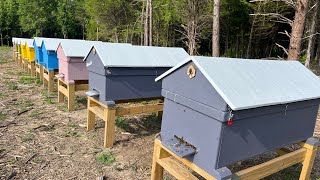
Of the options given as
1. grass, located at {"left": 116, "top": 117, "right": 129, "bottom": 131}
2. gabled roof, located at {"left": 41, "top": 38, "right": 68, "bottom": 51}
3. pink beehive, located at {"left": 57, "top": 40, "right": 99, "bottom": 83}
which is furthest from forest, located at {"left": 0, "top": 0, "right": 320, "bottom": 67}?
gabled roof, located at {"left": 41, "top": 38, "right": 68, "bottom": 51}

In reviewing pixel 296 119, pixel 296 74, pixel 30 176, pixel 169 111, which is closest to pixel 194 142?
pixel 169 111

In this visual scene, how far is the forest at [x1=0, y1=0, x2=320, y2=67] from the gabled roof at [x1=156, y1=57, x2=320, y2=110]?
11.8ft

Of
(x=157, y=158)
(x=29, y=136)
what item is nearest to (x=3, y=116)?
(x=29, y=136)

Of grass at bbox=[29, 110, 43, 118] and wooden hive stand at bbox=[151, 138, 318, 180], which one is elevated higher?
wooden hive stand at bbox=[151, 138, 318, 180]

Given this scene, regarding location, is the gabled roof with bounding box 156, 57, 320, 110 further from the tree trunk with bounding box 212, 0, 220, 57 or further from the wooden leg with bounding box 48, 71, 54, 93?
the wooden leg with bounding box 48, 71, 54, 93

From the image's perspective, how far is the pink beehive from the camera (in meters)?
6.34

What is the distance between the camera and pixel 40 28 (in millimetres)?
40719

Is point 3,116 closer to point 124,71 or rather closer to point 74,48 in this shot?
point 74,48

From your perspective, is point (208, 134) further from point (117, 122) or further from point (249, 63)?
point (117, 122)

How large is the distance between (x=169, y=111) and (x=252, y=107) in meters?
1.01

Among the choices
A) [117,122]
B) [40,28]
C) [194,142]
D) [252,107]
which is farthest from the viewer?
[40,28]

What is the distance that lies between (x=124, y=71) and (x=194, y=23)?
1482cm

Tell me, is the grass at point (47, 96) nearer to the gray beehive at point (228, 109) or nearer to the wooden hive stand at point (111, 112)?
the wooden hive stand at point (111, 112)

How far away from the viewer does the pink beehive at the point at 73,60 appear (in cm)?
634
